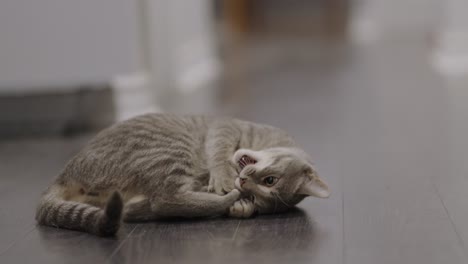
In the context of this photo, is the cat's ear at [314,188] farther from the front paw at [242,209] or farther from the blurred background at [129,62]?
the blurred background at [129,62]

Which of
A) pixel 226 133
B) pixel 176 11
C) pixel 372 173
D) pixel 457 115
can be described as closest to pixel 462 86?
pixel 457 115

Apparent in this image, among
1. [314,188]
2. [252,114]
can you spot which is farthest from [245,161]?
[252,114]

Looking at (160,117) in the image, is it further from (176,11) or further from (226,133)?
(176,11)

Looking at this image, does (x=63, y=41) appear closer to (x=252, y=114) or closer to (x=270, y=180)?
(x=252, y=114)

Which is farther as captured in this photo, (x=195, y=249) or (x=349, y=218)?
(x=349, y=218)

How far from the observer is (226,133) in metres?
2.19

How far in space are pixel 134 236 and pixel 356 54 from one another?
5081 millimetres

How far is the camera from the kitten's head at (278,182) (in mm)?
2029

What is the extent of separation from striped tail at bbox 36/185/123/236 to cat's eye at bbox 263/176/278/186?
42 centimetres

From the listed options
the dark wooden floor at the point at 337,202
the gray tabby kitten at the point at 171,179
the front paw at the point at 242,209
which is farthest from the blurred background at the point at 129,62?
the front paw at the point at 242,209

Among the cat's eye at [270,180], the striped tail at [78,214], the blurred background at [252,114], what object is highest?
the cat's eye at [270,180]

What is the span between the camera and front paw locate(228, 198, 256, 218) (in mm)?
2034

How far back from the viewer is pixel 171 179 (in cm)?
199

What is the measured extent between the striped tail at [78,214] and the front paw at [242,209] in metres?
0.33
